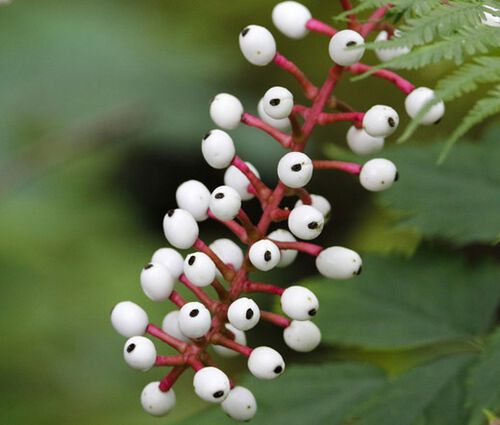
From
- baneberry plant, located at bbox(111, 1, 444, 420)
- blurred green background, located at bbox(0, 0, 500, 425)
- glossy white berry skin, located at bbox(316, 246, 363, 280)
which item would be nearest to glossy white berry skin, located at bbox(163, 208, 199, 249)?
baneberry plant, located at bbox(111, 1, 444, 420)

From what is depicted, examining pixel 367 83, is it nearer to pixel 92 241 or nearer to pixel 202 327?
pixel 92 241

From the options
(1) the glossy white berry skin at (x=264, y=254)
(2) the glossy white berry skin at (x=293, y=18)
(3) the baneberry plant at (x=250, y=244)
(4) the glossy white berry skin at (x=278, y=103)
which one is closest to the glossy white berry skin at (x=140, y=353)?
(3) the baneberry plant at (x=250, y=244)

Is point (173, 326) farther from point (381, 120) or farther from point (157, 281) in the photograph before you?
point (381, 120)

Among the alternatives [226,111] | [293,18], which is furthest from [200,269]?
[293,18]

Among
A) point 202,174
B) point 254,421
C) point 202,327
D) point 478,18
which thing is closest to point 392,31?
point 478,18

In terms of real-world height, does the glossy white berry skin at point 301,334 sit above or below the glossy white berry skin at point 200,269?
below

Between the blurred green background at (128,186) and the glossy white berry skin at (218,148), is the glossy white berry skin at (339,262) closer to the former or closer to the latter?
the glossy white berry skin at (218,148)
